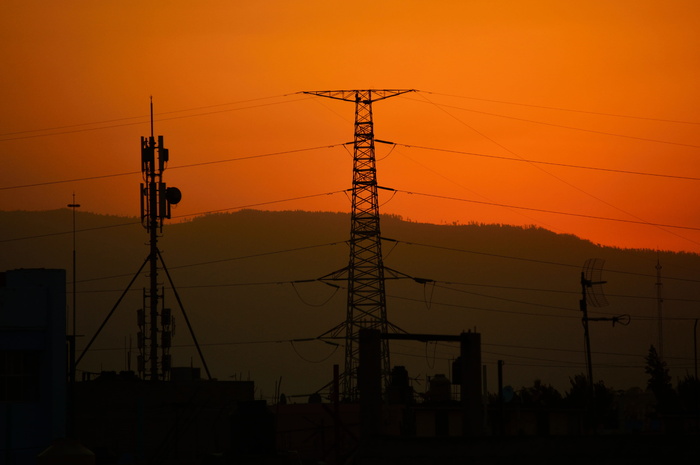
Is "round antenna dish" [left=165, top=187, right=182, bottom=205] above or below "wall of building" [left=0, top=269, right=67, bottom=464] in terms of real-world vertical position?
above

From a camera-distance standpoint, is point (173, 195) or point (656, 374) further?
point (656, 374)

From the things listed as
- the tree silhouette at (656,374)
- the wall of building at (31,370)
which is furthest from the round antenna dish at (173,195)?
the tree silhouette at (656,374)

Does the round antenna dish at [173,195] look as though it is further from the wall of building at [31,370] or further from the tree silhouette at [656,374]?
the tree silhouette at [656,374]

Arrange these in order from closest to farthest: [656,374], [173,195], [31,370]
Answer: [31,370] → [173,195] → [656,374]

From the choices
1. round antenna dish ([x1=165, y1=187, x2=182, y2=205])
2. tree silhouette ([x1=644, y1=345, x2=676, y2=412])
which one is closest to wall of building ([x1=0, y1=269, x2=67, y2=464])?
round antenna dish ([x1=165, y1=187, x2=182, y2=205])

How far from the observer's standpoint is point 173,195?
68.8 meters

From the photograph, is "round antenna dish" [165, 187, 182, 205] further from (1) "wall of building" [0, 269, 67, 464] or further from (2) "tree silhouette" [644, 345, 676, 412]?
(2) "tree silhouette" [644, 345, 676, 412]

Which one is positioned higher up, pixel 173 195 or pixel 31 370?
pixel 173 195

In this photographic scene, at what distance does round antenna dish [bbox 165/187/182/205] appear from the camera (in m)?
68.3

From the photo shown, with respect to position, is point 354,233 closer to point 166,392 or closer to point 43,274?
point 166,392

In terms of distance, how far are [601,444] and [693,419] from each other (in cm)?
4268

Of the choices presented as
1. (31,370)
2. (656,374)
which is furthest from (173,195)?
(656,374)

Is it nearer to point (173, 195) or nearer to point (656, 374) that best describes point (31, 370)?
point (173, 195)


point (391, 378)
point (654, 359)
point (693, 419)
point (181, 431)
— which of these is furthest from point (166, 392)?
point (654, 359)
